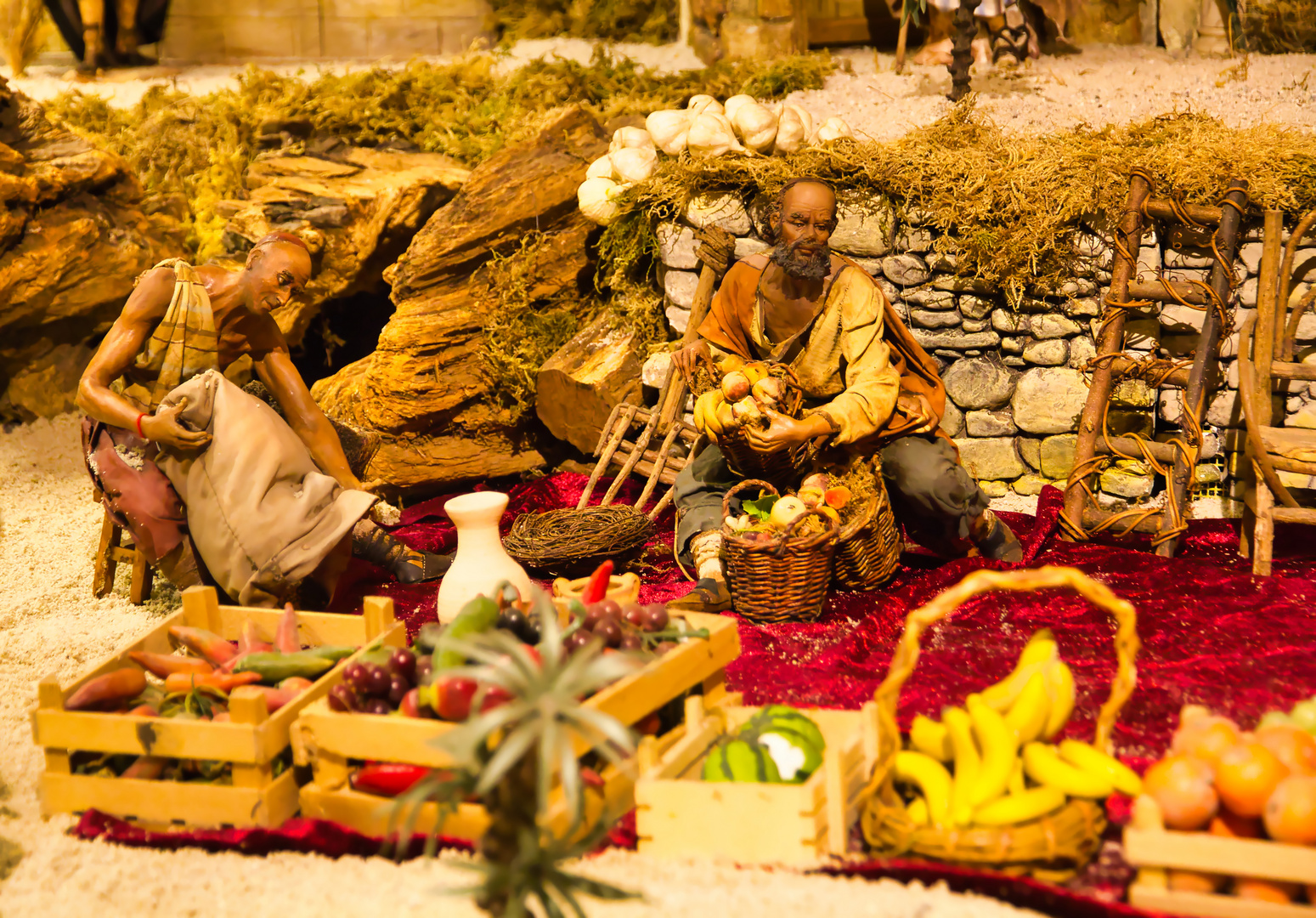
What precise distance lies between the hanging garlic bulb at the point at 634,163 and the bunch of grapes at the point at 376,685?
3868mm

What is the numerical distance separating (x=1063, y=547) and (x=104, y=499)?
425 cm

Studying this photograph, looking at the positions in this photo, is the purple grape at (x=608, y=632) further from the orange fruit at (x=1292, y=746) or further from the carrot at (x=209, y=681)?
the orange fruit at (x=1292, y=746)

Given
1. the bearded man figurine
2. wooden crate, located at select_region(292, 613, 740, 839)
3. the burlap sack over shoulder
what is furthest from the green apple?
the burlap sack over shoulder

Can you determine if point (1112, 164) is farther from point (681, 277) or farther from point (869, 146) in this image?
point (681, 277)

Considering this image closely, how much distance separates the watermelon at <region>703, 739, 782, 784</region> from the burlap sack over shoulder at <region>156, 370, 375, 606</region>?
2229 millimetres

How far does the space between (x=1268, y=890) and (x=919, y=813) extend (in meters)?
0.74

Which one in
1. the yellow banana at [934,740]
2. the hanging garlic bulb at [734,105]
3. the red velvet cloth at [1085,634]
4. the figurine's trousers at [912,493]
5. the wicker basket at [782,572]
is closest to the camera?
the yellow banana at [934,740]

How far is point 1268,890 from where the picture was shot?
7.85ft

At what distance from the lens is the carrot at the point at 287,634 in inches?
142

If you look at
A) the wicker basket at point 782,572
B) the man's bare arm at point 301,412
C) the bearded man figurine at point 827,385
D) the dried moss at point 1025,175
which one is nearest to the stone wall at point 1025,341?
the dried moss at point 1025,175

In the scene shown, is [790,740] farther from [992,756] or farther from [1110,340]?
[1110,340]

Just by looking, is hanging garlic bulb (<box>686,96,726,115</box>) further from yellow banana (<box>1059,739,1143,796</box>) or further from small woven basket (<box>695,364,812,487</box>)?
yellow banana (<box>1059,739,1143,796</box>)

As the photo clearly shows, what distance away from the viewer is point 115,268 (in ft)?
22.7

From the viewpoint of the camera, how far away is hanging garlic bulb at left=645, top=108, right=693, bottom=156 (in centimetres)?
627
